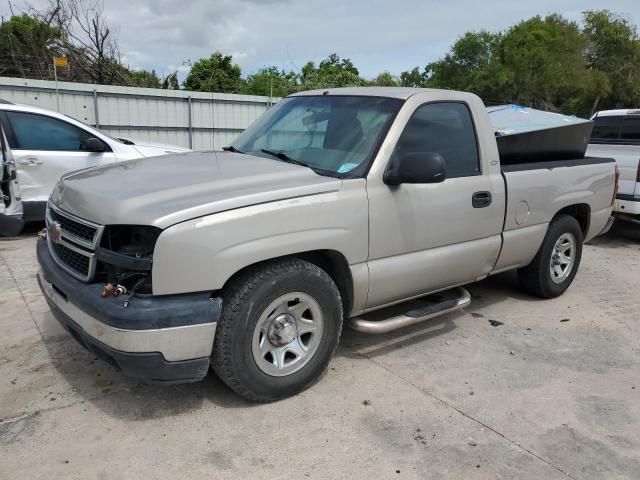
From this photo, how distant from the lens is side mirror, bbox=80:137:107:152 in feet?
24.0

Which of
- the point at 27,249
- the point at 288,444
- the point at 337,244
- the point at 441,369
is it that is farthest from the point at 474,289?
the point at 27,249

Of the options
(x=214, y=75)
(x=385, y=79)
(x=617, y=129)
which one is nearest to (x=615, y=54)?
(x=385, y=79)

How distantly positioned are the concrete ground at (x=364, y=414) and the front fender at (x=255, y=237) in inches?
33.6

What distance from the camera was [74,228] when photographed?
10.5ft

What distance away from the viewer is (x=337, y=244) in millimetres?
3354

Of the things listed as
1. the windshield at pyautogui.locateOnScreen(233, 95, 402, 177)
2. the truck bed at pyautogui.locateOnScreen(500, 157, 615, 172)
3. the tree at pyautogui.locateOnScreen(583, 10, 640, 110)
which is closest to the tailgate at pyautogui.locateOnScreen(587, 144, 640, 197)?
the truck bed at pyautogui.locateOnScreen(500, 157, 615, 172)

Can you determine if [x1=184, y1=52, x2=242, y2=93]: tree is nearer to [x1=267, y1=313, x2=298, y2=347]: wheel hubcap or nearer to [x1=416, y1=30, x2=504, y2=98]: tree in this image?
[x1=416, y1=30, x2=504, y2=98]: tree

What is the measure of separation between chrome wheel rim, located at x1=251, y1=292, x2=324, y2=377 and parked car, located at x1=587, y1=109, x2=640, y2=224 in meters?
6.21

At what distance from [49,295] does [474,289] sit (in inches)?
161

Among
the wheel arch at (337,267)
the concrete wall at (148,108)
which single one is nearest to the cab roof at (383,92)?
the wheel arch at (337,267)

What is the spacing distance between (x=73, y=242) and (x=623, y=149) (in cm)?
777

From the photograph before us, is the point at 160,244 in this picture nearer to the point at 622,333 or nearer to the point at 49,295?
the point at 49,295

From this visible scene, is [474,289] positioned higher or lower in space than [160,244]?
lower

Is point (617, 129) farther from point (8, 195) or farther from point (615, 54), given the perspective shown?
point (615, 54)
